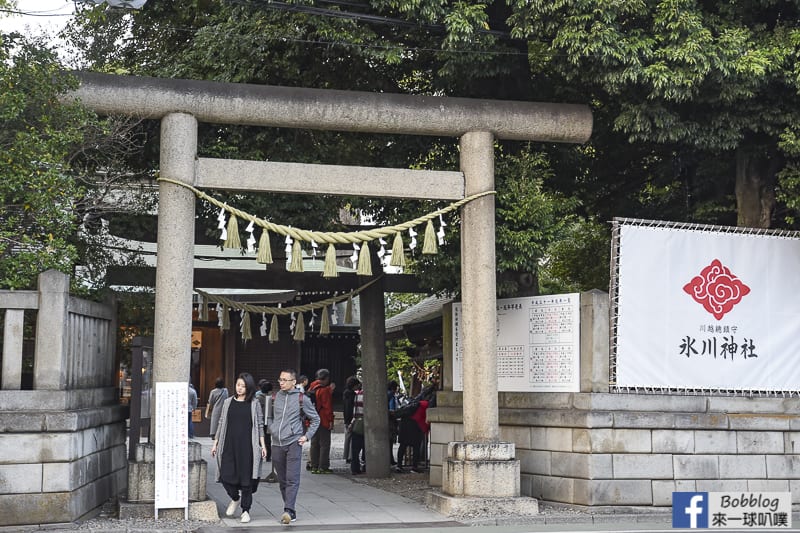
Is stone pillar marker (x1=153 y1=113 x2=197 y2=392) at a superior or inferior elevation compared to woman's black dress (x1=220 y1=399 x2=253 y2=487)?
superior

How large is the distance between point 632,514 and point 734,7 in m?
7.24

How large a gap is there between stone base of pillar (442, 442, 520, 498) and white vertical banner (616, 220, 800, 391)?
192 centimetres

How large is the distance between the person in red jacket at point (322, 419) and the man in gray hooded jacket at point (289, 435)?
5.42 meters

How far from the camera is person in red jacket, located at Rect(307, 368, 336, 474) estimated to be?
18.3 metres

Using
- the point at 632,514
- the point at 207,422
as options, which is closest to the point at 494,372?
the point at 632,514

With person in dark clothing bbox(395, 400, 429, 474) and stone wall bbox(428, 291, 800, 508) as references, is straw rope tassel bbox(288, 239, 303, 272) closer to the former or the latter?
stone wall bbox(428, 291, 800, 508)

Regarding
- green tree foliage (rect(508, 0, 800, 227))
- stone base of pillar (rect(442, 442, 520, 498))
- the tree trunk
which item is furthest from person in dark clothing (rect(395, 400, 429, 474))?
green tree foliage (rect(508, 0, 800, 227))

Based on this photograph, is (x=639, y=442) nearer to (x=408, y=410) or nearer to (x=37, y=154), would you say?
(x=408, y=410)

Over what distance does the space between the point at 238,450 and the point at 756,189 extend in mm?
9023

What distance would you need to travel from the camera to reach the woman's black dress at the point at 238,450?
12.1 meters

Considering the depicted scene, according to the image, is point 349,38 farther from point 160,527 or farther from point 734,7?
point 160,527

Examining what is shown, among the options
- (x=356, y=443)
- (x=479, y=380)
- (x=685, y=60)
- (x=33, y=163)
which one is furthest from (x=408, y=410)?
(x=33, y=163)

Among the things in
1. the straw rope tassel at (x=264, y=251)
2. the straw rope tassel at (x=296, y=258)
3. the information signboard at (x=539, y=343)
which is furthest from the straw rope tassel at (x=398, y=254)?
the information signboard at (x=539, y=343)

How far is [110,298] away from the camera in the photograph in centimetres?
1420
